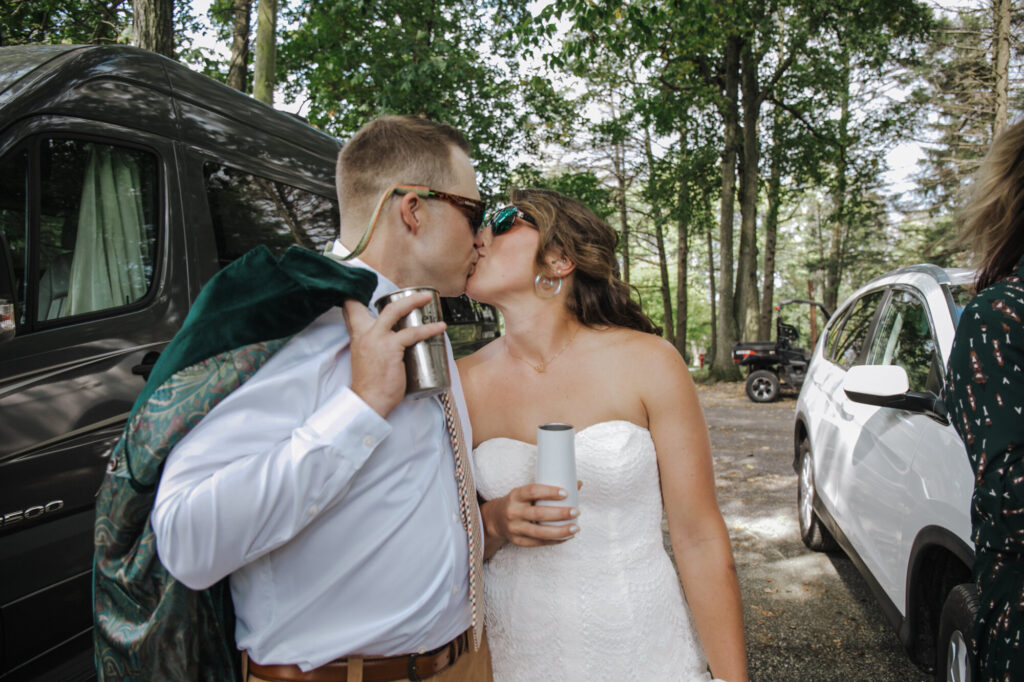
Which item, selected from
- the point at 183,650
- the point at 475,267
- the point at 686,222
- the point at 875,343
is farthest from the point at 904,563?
the point at 686,222

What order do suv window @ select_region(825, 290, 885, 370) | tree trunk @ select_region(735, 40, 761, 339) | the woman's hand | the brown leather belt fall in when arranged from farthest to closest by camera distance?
tree trunk @ select_region(735, 40, 761, 339) → suv window @ select_region(825, 290, 885, 370) → the woman's hand → the brown leather belt

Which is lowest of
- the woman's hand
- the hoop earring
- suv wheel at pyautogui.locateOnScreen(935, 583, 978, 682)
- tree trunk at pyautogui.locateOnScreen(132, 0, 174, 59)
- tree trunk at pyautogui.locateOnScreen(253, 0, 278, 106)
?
suv wheel at pyautogui.locateOnScreen(935, 583, 978, 682)

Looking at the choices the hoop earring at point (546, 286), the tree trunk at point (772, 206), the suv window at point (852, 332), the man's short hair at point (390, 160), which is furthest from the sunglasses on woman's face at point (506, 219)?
the tree trunk at point (772, 206)

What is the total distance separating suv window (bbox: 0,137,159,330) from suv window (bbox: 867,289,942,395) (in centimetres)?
344

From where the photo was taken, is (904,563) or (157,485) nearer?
(157,485)

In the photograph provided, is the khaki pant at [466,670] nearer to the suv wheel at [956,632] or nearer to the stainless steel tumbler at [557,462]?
Result: the stainless steel tumbler at [557,462]

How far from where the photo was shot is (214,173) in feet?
10.6

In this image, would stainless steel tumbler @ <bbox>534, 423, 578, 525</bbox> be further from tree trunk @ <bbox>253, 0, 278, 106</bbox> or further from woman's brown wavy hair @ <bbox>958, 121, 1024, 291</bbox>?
tree trunk @ <bbox>253, 0, 278, 106</bbox>

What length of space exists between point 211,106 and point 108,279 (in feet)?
3.52

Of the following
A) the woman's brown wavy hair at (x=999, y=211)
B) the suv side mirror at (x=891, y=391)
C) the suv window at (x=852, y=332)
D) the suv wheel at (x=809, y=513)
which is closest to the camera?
the woman's brown wavy hair at (x=999, y=211)

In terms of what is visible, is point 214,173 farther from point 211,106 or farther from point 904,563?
point 904,563

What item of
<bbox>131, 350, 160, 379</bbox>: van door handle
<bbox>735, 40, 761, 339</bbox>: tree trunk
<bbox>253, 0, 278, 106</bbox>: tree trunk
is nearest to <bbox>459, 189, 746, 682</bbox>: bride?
<bbox>131, 350, 160, 379</bbox>: van door handle

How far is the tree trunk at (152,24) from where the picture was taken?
5.68m

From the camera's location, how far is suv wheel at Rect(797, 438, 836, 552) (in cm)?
465
